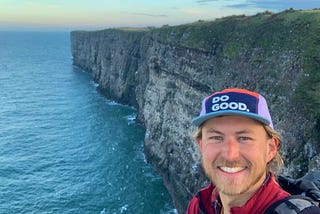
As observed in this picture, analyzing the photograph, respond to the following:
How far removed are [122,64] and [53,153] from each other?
1743 inches

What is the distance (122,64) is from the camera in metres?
101

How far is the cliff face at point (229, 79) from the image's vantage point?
86.0 ft

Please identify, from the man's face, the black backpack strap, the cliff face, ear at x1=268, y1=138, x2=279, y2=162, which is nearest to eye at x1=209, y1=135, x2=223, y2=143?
the man's face

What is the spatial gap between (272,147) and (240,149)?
0.64 m

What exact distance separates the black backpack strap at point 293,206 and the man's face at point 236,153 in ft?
1.70

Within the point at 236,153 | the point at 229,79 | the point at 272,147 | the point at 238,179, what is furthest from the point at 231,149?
the point at 229,79

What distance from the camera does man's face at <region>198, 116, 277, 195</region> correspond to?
16.1 feet

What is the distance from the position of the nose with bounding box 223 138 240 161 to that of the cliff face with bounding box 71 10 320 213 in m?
19.6

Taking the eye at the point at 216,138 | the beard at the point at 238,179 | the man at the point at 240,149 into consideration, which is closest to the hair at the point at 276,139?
the man at the point at 240,149

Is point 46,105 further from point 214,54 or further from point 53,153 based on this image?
point 214,54

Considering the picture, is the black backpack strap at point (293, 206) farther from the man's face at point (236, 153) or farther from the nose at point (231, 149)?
the nose at point (231, 149)

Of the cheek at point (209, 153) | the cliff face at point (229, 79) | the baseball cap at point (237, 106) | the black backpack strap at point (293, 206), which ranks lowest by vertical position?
the cliff face at point (229, 79)

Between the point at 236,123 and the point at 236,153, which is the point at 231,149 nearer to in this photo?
the point at 236,153

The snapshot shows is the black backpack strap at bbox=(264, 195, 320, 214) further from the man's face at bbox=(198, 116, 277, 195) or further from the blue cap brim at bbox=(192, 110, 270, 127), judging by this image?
the blue cap brim at bbox=(192, 110, 270, 127)
